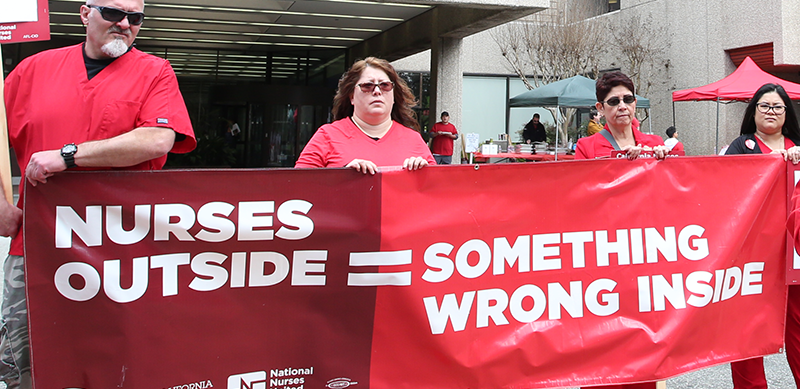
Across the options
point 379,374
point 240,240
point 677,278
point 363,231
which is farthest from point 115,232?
point 677,278

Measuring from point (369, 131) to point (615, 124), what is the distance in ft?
4.61

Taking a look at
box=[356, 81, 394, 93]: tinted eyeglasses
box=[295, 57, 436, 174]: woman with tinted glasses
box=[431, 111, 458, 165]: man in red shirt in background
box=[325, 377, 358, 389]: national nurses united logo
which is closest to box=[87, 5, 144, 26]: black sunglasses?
box=[295, 57, 436, 174]: woman with tinted glasses

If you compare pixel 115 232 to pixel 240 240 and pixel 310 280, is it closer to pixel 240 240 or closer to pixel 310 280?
pixel 240 240

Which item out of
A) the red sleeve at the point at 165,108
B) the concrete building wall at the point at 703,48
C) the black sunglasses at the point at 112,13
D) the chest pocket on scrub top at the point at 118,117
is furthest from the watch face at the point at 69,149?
the concrete building wall at the point at 703,48

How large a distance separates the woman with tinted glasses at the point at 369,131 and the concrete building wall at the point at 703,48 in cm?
1826

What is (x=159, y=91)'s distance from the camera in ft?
8.47

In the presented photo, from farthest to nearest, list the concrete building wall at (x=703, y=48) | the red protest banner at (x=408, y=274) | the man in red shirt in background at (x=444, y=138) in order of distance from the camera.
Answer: the concrete building wall at (x=703, y=48) < the man in red shirt in background at (x=444, y=138) < the red protest banner at (x=408, y=274)

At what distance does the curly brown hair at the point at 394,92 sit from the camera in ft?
11.0

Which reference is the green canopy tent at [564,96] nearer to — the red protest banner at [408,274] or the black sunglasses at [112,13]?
the red protest banner at [408,274]

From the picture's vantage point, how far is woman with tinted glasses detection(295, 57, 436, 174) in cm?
317

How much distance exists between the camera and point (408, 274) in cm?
292

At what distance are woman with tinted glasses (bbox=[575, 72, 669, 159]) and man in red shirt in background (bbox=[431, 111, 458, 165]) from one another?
10240mm

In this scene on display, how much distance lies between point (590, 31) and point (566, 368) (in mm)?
21184

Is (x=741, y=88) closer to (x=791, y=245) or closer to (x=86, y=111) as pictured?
(x=791, y=245)
